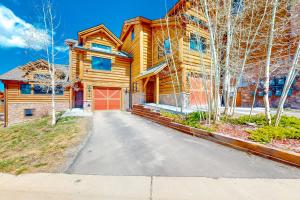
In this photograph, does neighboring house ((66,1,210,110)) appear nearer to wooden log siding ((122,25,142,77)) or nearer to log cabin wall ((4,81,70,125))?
wooden log siding ((122,25,142,77))

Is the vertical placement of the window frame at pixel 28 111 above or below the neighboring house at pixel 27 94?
below

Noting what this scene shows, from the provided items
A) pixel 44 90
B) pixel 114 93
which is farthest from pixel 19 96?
pixel 114 93

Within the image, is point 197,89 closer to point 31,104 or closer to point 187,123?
point 187,123

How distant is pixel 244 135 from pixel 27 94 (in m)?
19.4

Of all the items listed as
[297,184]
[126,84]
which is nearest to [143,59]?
[126,84]

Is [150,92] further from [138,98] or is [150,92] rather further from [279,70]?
[279,70]

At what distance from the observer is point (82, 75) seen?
45.5 ft

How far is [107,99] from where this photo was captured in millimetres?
15289

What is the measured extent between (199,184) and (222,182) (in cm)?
46

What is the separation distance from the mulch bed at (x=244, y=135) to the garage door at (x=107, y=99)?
11.5 metres

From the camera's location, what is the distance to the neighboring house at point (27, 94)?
590 inches

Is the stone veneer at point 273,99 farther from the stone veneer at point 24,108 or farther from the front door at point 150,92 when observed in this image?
the stone veneer at point 24,108

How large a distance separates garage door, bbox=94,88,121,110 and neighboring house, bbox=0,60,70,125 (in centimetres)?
375

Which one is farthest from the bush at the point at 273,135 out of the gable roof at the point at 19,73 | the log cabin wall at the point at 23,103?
the gable roof at the point at 19,73
